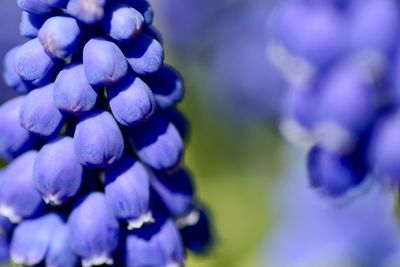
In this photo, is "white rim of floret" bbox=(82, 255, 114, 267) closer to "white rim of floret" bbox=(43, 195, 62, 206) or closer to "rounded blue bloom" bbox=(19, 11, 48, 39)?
"white rim of floret" bbox=(43, 195, 62, 206)

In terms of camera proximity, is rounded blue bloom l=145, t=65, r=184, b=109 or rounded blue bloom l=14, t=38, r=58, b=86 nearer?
rounded blue bloom l=14, t=38, r=58, b=86

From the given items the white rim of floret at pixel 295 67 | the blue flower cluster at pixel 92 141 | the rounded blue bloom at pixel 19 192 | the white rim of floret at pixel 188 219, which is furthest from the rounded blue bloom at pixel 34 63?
the white rim of floret at pixel 295 67

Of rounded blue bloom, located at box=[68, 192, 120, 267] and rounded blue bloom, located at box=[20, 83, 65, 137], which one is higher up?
rounded blue bloom, located at box=[20, 83, 65, 137]

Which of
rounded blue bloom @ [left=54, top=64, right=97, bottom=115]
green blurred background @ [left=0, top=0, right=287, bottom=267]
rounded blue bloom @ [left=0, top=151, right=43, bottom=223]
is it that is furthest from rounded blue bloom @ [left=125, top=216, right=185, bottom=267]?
Result: green blurred background @ [left=0, top=0, right=287, bottom=267]

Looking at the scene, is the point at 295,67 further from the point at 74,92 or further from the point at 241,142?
the point at 241,142

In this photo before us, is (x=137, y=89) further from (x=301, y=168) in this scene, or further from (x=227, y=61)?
(x=227, y=61)

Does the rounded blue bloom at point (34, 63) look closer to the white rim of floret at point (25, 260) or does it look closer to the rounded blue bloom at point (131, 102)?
the rounded blue bloom at point (131, 102)
